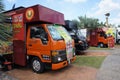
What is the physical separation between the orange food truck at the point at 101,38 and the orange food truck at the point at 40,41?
12.1 m

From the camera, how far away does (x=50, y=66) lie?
22.5 feet

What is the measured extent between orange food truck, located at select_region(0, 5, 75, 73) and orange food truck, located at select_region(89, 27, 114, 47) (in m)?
12.1

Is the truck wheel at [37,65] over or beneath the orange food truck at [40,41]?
beneath

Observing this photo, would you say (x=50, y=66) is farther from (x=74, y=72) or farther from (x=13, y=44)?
(x=13, y=44)

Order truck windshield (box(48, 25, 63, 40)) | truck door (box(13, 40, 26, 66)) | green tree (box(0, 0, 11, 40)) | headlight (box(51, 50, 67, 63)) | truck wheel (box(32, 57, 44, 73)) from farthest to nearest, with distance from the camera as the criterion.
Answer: truck door (box(13, 40, 26, 66)) < truck wheel (box(32, 57, 44, 73)) < truck windshield (box(48, 25, 63, 40)) < headlight (box(51, 50, 67, 63)) < green tree (box(0, 0, 11, 40))

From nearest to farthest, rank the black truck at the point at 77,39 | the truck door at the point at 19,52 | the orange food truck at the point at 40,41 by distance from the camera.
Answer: the orange food truck at the point at 40,41, the truck door at the point at 19,52, the black truck at the point at 77,39

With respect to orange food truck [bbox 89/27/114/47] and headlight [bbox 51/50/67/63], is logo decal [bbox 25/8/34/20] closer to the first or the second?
headlight [bbox 51/50/67/63]

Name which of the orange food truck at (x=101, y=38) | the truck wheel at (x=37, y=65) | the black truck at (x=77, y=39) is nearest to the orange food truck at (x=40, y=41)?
the truck wheel at (x=37, y=65)

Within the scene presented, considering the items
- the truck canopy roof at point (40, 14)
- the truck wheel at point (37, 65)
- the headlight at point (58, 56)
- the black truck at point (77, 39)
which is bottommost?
the truck wheel at point (37, 65)

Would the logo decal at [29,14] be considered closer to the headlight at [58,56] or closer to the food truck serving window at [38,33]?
the food truck serving window at [38,33]

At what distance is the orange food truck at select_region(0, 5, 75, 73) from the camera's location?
6.86 meters

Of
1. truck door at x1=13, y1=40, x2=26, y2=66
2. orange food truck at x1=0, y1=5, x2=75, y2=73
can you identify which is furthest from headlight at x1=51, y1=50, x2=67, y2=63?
truck door at x1=13, y1=40, x2=26, y2=66

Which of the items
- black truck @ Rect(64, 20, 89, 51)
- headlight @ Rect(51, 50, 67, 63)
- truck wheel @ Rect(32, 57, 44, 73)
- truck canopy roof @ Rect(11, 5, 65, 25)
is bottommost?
truck wheel @ Rect(32, 57, 44, 73)

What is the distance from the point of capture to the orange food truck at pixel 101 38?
744 inches
